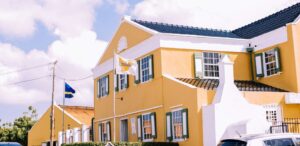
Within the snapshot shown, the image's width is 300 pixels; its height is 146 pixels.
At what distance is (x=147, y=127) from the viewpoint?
2800 cm

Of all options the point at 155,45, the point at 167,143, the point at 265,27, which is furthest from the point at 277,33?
the point at 167,143

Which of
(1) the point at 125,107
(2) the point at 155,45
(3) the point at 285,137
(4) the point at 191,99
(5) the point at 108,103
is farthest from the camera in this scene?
(5) the point at 108,103

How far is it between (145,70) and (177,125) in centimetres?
504

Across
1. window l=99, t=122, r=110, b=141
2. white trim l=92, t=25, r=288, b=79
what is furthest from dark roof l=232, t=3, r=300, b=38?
window l=99, t=122, r=110, b=141

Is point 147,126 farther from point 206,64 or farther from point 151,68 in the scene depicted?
point 206,64

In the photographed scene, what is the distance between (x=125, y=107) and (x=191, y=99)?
8093 mm

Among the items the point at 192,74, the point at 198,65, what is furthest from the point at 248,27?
the point at 192,74

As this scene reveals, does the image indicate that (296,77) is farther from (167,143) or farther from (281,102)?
(167,143)

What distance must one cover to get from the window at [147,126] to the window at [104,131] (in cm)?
467

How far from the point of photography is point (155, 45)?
1100 inches

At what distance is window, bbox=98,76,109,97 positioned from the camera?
3412cm

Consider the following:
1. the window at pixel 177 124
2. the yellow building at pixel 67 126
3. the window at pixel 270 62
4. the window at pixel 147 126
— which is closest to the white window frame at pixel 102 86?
the yellow building at pixel 67 126

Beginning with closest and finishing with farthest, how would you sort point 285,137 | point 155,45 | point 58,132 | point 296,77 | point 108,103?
point 285,137 → point 296,77 → point 155,45 → point 108,103 → point 58,132

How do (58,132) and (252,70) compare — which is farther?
(58,132)
